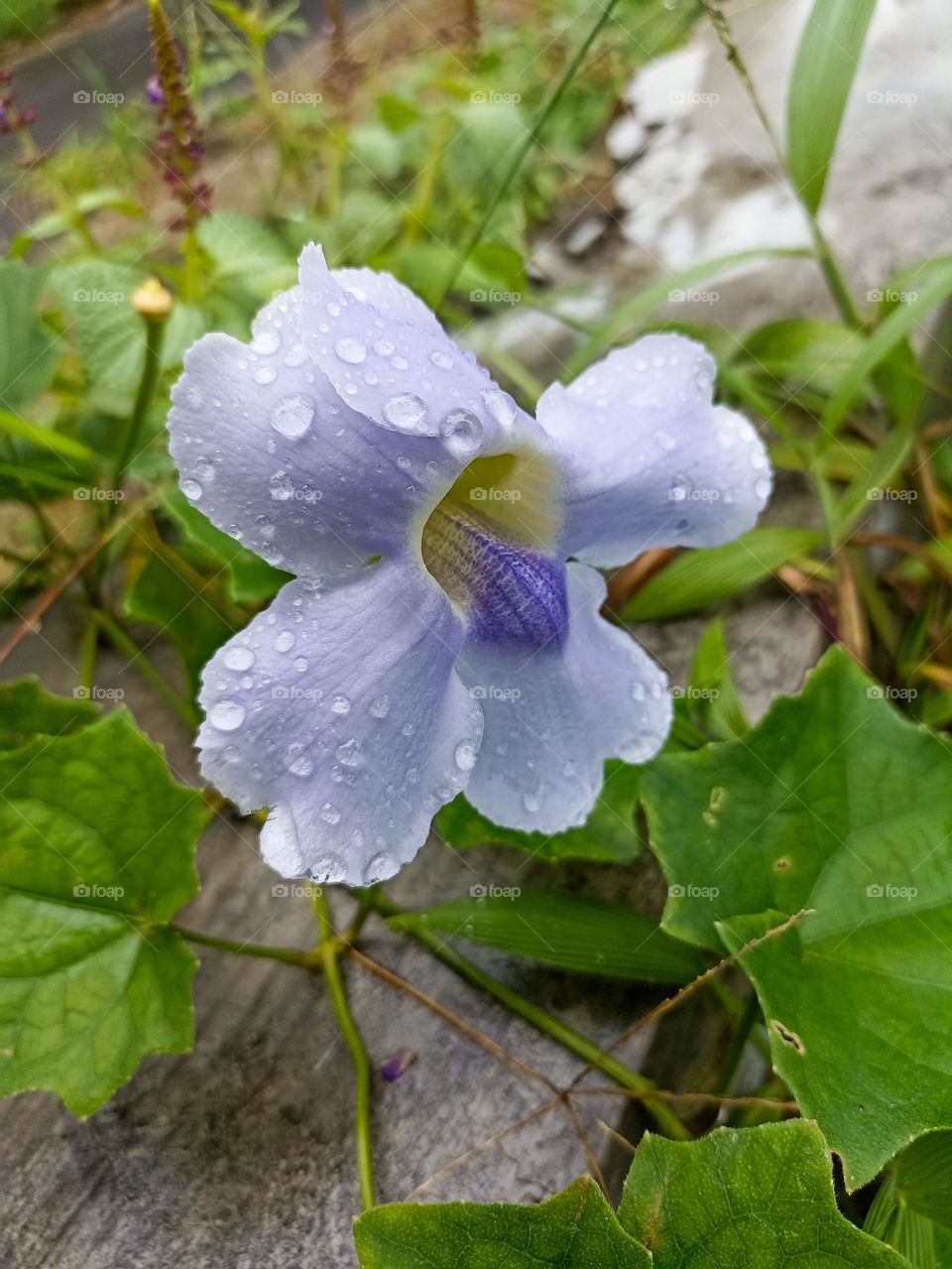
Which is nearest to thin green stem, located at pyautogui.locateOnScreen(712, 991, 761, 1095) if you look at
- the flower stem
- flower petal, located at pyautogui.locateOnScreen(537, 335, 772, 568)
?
the flower stem

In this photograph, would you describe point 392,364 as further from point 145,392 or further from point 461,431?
point 145,392

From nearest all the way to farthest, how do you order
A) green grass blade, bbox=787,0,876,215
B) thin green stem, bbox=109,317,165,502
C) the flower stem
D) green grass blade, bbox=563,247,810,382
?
the flower stem, thin green stem, bbox=109,317,165,502, green grass blade, bbox=787,0,876,215, green grass blade, bbox=563,247,810,382

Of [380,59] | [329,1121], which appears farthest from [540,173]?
[329,1121]

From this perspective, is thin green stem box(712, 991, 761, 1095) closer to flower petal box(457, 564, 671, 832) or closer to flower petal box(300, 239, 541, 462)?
flower petal box(457, 564, 671, 832)

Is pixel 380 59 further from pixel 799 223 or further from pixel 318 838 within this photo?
pixel 318 838

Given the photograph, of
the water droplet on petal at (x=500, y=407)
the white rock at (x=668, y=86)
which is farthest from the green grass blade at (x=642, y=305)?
the white rock at (x=668, y=86)

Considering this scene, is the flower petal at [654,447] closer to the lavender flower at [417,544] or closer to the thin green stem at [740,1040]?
the lavender flower at [417,544]
